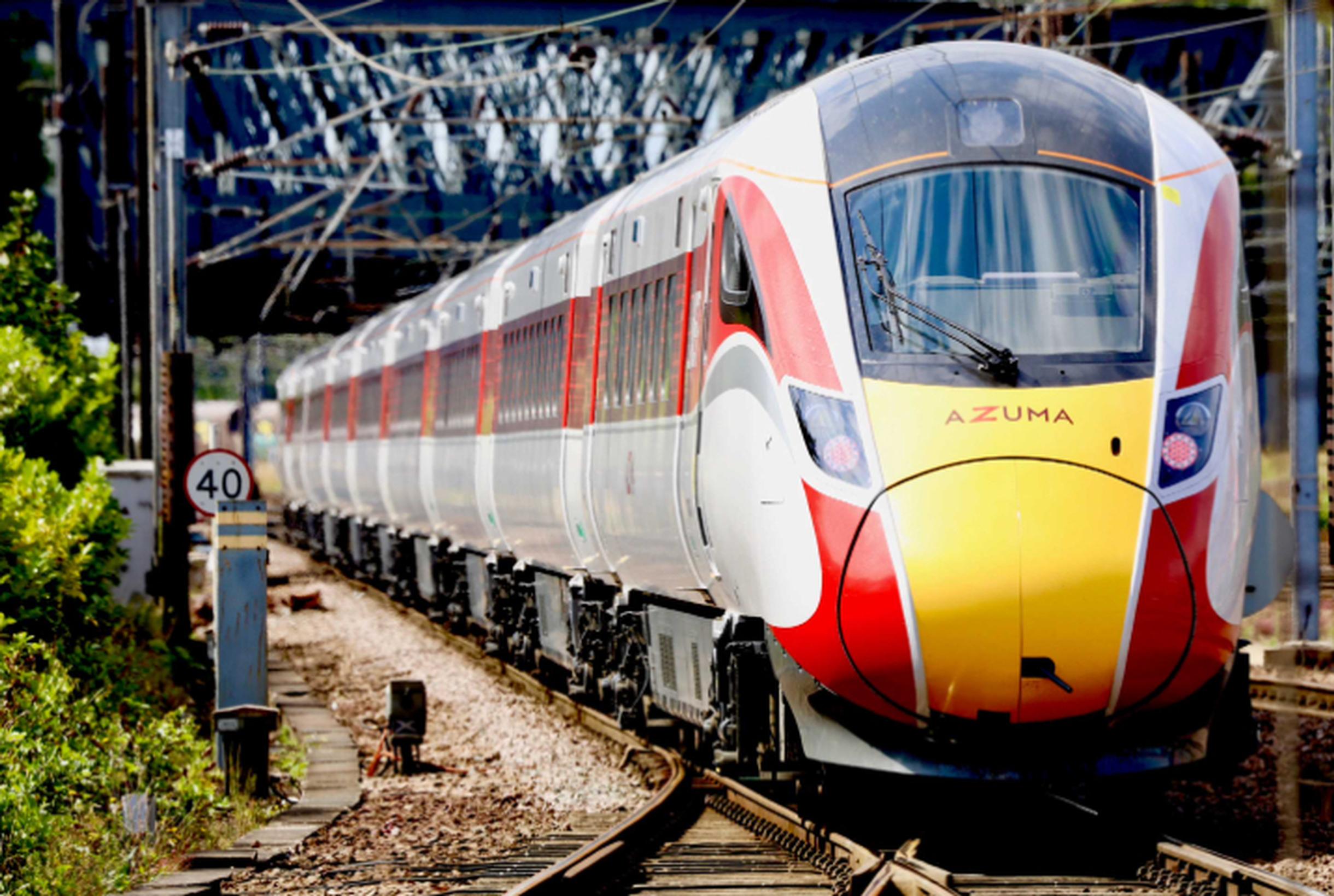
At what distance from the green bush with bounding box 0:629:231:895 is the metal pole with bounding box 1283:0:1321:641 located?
8598mm

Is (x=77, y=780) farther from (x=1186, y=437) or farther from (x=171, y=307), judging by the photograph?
(x=171, y=307)

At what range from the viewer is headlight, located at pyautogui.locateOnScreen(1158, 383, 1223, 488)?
801 cm

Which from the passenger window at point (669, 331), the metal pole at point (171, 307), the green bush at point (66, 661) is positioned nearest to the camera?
the green bush at point (66, 661)

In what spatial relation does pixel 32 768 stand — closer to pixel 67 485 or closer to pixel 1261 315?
pixel 67 485

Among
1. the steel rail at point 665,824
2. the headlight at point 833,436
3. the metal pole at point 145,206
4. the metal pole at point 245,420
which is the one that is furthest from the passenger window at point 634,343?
the metal pole at point 245,420

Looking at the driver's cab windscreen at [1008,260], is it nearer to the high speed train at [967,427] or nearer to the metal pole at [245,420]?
the high speed train at [967,427]

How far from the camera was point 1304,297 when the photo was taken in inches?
648

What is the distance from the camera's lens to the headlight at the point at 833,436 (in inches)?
→ 314

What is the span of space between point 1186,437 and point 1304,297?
896 centimetres

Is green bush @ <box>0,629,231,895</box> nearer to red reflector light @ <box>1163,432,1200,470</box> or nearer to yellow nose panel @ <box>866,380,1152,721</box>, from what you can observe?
yellow nose panel @ <box>866,380,1152,721</box>

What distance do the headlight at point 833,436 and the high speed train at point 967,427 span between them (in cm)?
1

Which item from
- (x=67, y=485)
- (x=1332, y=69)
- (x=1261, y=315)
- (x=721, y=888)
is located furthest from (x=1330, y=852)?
(x=1261, y=315)

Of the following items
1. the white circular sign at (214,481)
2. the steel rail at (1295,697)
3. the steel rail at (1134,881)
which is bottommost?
the steel rail at (1295,697)

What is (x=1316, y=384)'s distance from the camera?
19.5 m
